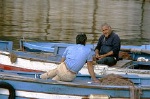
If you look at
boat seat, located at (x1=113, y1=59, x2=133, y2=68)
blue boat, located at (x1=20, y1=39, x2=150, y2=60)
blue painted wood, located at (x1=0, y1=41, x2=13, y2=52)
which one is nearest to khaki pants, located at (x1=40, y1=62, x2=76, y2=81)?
boat seat, located at (x1=113, y1=59, x2=133, y2=68)

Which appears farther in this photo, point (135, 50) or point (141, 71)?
point (135, 50)

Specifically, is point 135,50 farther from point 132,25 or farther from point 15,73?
point 132,25

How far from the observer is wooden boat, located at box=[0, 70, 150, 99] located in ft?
36.6

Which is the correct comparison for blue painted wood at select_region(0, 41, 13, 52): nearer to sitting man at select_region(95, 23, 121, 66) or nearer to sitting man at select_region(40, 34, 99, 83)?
sitting man at select_region(95, 23, 121, 66)

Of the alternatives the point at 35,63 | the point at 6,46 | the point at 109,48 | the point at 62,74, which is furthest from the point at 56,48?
the point at 62,74

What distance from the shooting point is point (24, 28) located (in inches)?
1432

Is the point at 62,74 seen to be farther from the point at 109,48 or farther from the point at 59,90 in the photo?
the point at 109,48

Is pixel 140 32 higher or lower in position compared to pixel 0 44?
lower

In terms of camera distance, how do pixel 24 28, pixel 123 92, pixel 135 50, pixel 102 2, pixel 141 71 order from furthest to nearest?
pixel 102 2 → pixel 24 28 → pixel 135 50 → pixel 141 71 → pixel 123 92

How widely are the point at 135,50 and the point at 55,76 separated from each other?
572cm

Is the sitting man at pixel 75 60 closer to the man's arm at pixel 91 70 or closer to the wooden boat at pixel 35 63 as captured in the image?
the man's arm at pixel 91 70

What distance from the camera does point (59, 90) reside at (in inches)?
443

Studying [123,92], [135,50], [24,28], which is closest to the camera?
[123,92]

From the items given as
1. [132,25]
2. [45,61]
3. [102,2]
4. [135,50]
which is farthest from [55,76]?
[102,2]
